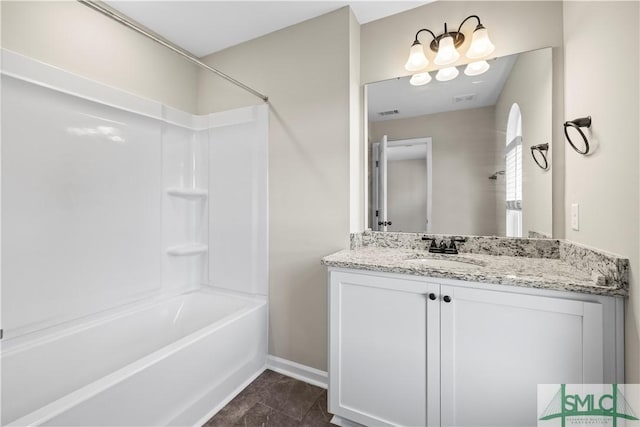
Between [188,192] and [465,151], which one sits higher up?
[465,151]

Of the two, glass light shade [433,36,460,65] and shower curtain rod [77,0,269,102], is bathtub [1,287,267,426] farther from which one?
glass light shade [433,36,460,65]

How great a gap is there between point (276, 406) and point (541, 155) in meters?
2.16

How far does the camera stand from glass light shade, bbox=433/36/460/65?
1.70 meters

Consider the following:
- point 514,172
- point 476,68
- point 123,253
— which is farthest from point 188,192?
point 514,172

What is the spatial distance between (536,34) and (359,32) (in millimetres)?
1089

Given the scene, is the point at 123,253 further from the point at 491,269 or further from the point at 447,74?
the point at 447,74

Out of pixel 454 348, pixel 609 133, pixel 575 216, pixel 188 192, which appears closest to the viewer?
pixel 609 133

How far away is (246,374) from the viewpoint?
1952 mm

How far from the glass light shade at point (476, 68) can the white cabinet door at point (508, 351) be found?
1.35m

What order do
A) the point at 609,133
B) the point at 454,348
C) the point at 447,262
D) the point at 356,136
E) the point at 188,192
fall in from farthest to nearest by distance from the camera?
the point at 188,192, the point at 356,136, the point at 447,262, the point at 454,348, the point at 609,133

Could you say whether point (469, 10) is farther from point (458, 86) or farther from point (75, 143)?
point (75, 143)

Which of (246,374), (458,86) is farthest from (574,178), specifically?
(246,374)

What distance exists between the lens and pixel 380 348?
1.40 m

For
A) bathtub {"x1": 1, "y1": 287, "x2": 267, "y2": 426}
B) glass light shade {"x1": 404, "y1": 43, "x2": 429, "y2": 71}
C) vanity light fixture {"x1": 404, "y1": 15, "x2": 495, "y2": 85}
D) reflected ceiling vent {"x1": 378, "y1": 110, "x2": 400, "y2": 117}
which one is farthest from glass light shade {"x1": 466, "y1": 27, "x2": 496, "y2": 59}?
bathtub {"x1": 1, "y1": 287, "x2": 267, "y2": 426}
